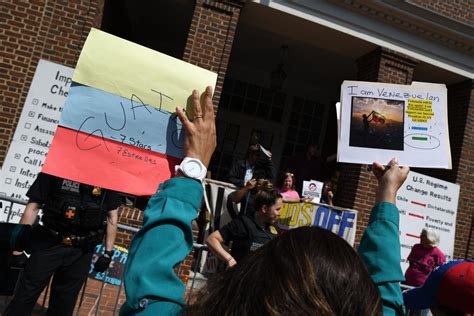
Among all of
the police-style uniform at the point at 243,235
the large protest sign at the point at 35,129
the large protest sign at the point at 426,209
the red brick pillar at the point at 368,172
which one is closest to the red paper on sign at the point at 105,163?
the police-style uniform at the point at 243,235

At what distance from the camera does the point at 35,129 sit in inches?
262

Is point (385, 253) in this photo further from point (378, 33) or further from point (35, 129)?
point (378, 33)

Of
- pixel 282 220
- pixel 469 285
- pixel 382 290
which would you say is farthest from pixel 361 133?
pixel 282 220

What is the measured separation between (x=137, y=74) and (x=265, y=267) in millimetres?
1653

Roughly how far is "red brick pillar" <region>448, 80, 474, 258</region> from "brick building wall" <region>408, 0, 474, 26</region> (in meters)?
1.33

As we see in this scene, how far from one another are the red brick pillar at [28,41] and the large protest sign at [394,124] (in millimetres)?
5561

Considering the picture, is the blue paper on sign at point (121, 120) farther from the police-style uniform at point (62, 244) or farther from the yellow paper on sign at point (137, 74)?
the police-style uniform at point (62, 244)

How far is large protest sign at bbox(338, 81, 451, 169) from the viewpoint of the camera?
277 centimetres

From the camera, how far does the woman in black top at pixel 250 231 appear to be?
381cm

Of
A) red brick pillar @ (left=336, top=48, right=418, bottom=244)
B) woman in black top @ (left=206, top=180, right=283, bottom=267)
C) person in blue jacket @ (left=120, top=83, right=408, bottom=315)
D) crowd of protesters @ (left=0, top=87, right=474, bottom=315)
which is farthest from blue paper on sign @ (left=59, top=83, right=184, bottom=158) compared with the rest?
red brick pillar @ (left=336, top=48, right=418, bottom=244)

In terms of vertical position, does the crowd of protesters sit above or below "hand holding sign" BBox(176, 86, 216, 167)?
below

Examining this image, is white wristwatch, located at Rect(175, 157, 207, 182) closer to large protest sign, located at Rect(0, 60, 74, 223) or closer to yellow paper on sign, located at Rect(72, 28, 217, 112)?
yellow paper on sign, located at Rect(72, 28, 217, 112)

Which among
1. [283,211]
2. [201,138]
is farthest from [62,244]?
[283,211]

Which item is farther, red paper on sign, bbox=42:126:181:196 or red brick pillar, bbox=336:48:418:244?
red brick pillar, bbox=336:48:418:244
